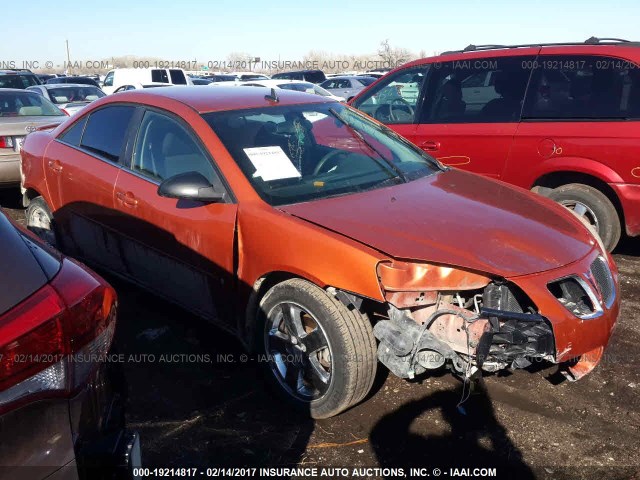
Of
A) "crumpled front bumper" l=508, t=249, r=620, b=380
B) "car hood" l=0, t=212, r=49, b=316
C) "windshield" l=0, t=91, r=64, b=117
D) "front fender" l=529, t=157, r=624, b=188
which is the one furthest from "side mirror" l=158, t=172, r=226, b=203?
"windshield" l=0, t=91, r=64, b=117

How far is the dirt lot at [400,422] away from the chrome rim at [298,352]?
17 centimetres

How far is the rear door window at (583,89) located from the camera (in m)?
4.96

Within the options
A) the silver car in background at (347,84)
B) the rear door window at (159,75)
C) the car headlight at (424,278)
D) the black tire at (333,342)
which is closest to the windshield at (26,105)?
the black tire at (333,342)

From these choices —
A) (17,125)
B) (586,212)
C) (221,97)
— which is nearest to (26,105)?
(17,125)

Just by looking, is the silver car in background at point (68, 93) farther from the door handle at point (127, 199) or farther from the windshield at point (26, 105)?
the door handle at point (127, 199)

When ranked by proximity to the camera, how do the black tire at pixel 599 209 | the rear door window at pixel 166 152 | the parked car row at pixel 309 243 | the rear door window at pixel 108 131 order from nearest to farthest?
1. the parked car row at pixel 309 243
2. the rear door window at pixel 166 152
3. the rear door window at pixel 108 131
4. the black tire at pixel 599 209

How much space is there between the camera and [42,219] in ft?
16.4

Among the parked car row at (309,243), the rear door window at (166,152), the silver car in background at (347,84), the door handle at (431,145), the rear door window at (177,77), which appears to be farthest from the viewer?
A: the rear door window at (177,77)

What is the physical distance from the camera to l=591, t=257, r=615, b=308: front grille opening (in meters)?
3.01

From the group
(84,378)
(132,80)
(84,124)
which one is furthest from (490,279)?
(132,80)

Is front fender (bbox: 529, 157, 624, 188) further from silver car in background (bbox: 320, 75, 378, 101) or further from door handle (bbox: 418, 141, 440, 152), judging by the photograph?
silver car in background (bbox: 320, 75, 378, 101)

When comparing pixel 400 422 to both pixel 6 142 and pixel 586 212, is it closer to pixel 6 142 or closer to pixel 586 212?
pixel 586 212

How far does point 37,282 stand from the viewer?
170cm

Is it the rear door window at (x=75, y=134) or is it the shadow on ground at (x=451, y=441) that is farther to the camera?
the rear door window at (x=75, y=134)
